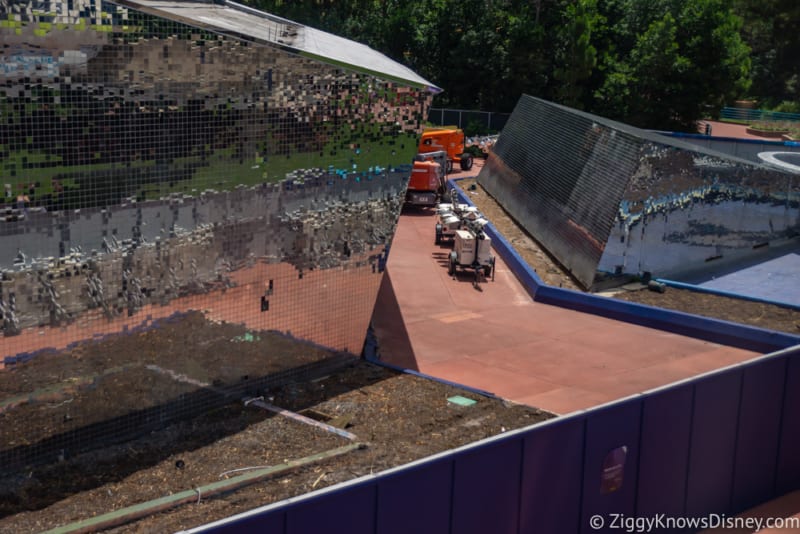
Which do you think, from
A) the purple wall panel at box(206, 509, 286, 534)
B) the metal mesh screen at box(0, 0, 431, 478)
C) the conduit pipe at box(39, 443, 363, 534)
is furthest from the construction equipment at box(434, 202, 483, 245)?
the purple wall panel at box(206, 509, 286, 534)

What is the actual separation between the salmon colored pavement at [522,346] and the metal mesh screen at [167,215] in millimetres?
2295

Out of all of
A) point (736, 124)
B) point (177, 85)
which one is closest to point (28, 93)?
point (177, 85)

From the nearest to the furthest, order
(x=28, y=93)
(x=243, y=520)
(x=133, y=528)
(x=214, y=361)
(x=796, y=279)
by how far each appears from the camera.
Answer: (x=243, y=520) < (x=133, y=528) < (x=28, y=93) < (x=214, y=361) < (x=796, y=279)

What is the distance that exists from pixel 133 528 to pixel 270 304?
4.58m

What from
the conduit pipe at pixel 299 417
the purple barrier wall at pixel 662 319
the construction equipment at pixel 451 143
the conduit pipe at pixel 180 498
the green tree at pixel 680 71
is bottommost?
the conduit pipe at pixel 180 498

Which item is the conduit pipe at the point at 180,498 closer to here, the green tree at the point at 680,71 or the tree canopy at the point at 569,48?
the green tree at the point at 680,71

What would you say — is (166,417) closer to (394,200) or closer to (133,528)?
(133,528)

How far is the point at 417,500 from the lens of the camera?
8.66m

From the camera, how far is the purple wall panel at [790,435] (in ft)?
40.0

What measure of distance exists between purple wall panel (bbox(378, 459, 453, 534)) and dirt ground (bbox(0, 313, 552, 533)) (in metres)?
2.53

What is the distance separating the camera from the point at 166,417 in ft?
42.3

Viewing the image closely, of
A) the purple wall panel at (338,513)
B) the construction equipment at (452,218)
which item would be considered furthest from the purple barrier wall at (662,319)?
the purple wall panel at (338,513)

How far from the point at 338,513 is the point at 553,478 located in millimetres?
2671

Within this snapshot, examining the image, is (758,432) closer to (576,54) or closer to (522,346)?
(522,346)
